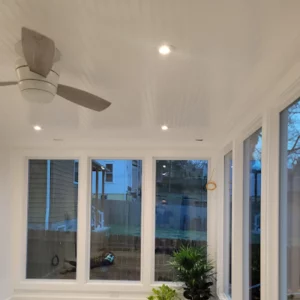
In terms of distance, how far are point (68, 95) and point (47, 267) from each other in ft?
13.7

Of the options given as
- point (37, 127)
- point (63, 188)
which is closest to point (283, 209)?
point (37, 127)

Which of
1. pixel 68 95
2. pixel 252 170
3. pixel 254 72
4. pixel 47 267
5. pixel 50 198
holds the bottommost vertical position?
pixel 47 267

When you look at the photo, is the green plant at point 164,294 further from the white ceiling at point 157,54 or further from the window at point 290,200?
the window at point 290,200

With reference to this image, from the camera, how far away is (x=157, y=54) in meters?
Answer: 1.97

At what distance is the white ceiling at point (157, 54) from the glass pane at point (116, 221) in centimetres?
216

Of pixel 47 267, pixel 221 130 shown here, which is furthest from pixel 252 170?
pixel 47 267

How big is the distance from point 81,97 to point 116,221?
375 cm

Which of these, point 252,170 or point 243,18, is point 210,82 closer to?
point 243,18

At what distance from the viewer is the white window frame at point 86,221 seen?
538 cm

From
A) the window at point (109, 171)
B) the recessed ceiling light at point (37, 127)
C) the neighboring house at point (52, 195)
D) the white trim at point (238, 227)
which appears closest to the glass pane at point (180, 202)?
the window at point (109, 171)

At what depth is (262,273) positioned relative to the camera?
248 cm

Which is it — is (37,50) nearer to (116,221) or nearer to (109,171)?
(109,171)

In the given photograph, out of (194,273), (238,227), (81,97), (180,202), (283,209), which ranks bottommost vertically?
(194,273)

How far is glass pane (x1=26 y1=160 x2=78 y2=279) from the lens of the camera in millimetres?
5551
